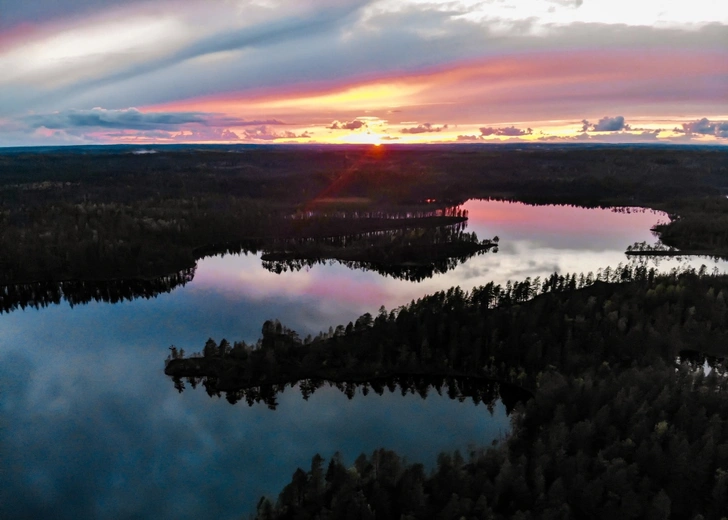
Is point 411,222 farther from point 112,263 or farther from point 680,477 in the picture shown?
point 680,477

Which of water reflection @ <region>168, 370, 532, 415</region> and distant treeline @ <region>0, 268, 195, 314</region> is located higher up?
distant treeline @ <region>0, 268, 195, 314</region>

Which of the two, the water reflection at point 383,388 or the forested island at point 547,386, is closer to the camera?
the forested island at point 547,386

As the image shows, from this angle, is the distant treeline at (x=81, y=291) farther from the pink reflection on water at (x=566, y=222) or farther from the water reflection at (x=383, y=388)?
the pink reflection on water at (x=566, y=222)

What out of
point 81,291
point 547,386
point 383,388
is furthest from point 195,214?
point 547,386

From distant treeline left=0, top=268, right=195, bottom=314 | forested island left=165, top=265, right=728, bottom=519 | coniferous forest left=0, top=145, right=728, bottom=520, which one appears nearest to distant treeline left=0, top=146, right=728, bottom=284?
coniferous forest left=0, top=145, right=728, bottom=520

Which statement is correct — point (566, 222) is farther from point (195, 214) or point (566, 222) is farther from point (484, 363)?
point (484, 363)

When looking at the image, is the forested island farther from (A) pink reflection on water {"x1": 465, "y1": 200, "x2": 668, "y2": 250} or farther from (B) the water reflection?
(A) pink reflection on water {"x1": 465, "y1": 200, "x2": 668, "y2": 250}

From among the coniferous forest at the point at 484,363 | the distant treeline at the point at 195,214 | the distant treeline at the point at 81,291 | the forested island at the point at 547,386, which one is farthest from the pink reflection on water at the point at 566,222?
the distant treeline at the point at 81,291

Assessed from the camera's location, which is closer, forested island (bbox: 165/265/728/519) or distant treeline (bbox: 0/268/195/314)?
forested island (bbox: 165/265/728/519)
